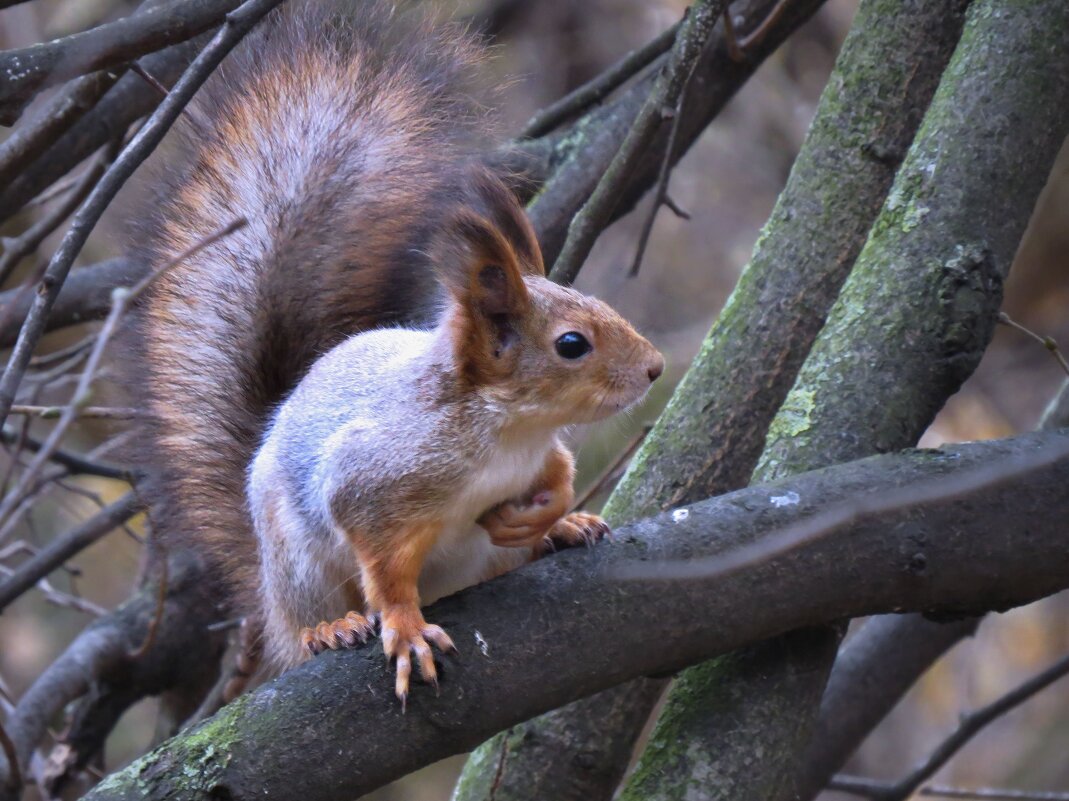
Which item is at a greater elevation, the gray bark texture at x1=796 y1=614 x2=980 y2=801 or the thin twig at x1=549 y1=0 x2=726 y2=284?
the thin twig at x1=549 y1=0 x2=726 y2=284

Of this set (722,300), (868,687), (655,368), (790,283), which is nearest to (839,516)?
(655,368)

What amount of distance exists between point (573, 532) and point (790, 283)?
0.77 m

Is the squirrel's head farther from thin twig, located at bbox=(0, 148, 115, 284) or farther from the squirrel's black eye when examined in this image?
thin twig, located at bbox=(0, 148, 115, 284)

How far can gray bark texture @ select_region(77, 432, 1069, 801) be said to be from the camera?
167 centimetres

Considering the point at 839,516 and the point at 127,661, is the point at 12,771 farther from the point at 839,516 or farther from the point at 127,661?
the point at 839,516

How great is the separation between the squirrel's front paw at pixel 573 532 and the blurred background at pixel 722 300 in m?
3.18

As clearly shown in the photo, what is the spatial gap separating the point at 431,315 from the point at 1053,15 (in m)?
1.25

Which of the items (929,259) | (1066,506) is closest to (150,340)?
(929,259)

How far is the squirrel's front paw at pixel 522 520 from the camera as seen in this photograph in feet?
6.37

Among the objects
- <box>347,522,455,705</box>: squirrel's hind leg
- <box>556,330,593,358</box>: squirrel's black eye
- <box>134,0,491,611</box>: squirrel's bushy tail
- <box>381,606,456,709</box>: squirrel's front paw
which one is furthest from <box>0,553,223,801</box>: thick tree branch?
<box>556,330,593,358</box>: squirrel's black eye

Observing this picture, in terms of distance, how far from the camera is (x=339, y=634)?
1879 mm

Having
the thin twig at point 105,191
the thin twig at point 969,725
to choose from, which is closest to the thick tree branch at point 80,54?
the thin twig at point 105,191

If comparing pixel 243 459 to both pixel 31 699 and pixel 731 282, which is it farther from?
pixel 731 282

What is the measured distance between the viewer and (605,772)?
2287 mm
